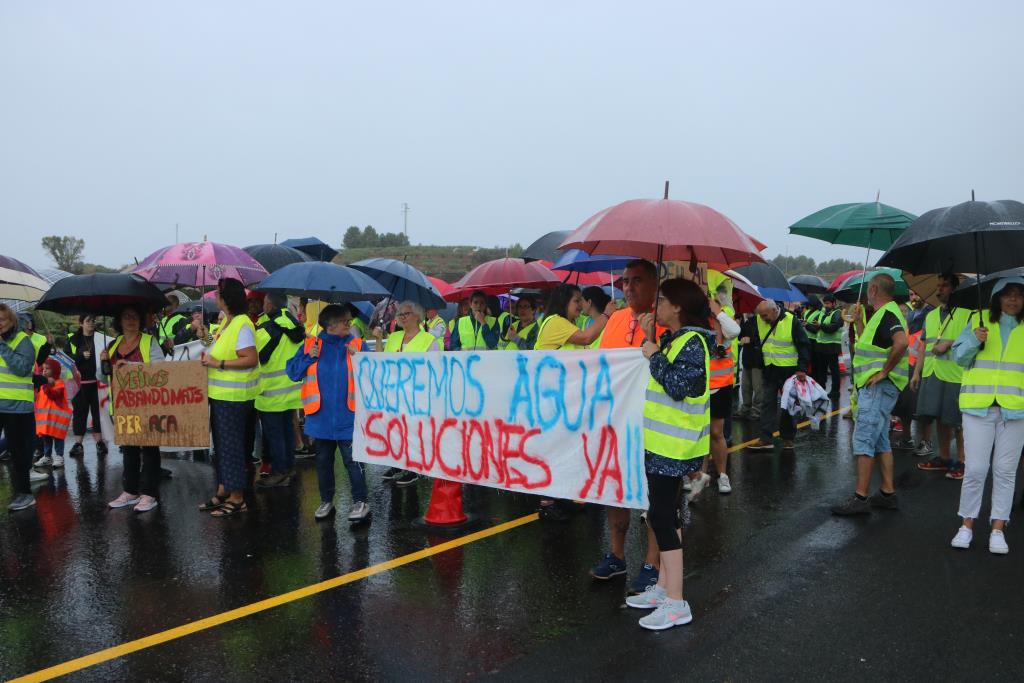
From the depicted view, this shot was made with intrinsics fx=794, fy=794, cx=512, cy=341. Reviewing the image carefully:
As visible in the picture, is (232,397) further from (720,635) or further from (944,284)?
(944,284)

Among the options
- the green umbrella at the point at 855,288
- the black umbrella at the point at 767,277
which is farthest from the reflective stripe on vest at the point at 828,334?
the black umbrella at the point at 767,277

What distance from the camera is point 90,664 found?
416cm

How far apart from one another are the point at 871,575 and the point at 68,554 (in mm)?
5787

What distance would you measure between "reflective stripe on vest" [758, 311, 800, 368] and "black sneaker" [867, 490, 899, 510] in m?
3.49

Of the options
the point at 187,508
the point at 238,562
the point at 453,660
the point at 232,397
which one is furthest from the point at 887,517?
the point at 187,508

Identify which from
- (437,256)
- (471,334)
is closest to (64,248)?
(437,256)

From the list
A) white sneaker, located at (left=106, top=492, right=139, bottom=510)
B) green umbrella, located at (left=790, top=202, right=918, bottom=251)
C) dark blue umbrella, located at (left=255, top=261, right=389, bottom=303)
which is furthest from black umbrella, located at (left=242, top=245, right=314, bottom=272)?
green umbrella, located at (left=790, top=202, right=918, bottom=251)

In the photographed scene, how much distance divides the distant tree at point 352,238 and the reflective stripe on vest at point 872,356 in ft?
228

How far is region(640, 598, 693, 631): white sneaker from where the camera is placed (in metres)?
4.39

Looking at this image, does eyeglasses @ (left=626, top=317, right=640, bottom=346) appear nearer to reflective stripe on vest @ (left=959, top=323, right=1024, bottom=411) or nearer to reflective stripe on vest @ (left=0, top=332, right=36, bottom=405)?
reflective stripe on vest @ (left=959, top=323, right=1024, bottom=411)

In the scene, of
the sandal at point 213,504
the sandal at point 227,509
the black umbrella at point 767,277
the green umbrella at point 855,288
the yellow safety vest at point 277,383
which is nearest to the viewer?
the sandal at point 227,509

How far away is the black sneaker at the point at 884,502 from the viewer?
673cm

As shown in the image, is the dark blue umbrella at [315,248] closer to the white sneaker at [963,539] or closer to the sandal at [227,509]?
the sandal at [227,509]

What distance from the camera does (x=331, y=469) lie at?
22.3ft
